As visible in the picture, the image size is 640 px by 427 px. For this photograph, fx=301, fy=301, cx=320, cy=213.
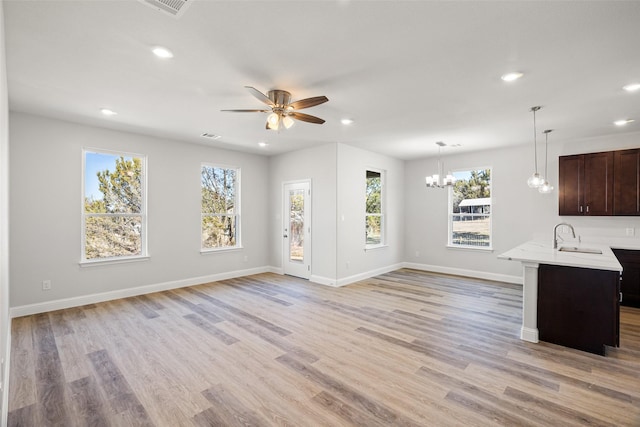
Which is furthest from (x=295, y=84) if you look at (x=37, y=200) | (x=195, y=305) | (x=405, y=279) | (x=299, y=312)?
(x=405, y=279)

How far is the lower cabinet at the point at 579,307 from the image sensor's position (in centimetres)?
300

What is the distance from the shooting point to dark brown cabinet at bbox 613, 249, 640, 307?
4512 millimetres

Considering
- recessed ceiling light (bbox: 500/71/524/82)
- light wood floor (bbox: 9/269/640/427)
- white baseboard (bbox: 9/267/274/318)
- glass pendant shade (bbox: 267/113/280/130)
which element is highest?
recessed ceiling light (bbox: 500/71/524/82)

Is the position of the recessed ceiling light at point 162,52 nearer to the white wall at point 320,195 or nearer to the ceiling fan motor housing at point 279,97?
the ceiling fan motor housing at point 279,97

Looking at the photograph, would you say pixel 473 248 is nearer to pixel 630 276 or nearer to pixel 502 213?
pixel 502 213

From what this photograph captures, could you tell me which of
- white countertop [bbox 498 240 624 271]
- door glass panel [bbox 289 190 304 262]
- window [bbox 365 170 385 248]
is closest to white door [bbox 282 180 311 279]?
door glass panel [bbox 289 190 304 262]

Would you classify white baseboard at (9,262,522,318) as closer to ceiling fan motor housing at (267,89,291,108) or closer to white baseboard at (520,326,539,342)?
white baseboard at (520,326,539,342)

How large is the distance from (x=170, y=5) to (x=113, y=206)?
161 inches

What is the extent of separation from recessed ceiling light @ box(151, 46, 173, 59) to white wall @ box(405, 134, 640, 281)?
5.98 meters

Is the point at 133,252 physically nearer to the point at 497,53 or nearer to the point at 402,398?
the point at 402,398

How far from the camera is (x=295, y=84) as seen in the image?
10.2 ft

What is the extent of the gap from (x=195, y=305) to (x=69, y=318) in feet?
5.10

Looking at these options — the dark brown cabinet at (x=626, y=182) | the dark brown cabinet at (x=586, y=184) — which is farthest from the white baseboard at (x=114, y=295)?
the dark brown cabinet at (x=626, y=182)

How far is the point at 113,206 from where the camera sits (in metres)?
4.98
